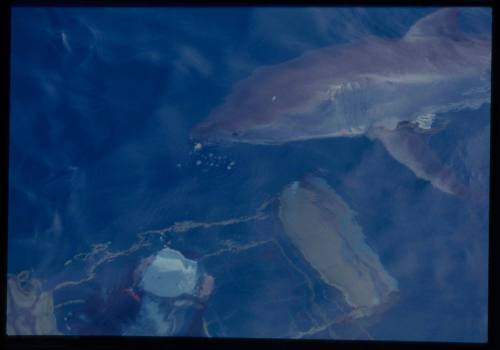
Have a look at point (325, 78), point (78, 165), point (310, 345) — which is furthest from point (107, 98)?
point (310, 345)

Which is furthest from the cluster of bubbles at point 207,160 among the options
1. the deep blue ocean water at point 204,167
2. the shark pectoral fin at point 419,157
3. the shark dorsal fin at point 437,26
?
the shark dorsal fin at point 437,26

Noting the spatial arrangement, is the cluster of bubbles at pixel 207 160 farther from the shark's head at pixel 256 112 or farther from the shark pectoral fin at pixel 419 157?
the shark pectoral fin at pixel 419 157

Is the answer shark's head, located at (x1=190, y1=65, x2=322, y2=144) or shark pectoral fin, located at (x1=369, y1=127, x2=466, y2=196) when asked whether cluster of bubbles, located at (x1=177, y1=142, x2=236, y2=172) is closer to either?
shark's head, located at (x1=190, y1=65, x2=322, y2=144)

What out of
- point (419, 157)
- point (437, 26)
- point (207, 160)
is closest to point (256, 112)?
point (207, 160)

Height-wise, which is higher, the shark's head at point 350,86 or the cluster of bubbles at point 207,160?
the shark's head at point 350,86

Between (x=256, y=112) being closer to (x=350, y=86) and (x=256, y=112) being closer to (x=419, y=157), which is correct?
(x=350, y=86)

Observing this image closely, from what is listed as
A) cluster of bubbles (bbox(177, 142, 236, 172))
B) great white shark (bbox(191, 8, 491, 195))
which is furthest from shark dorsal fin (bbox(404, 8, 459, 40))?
cluster of bubbles (bbox(177, 142, 236, 172))
